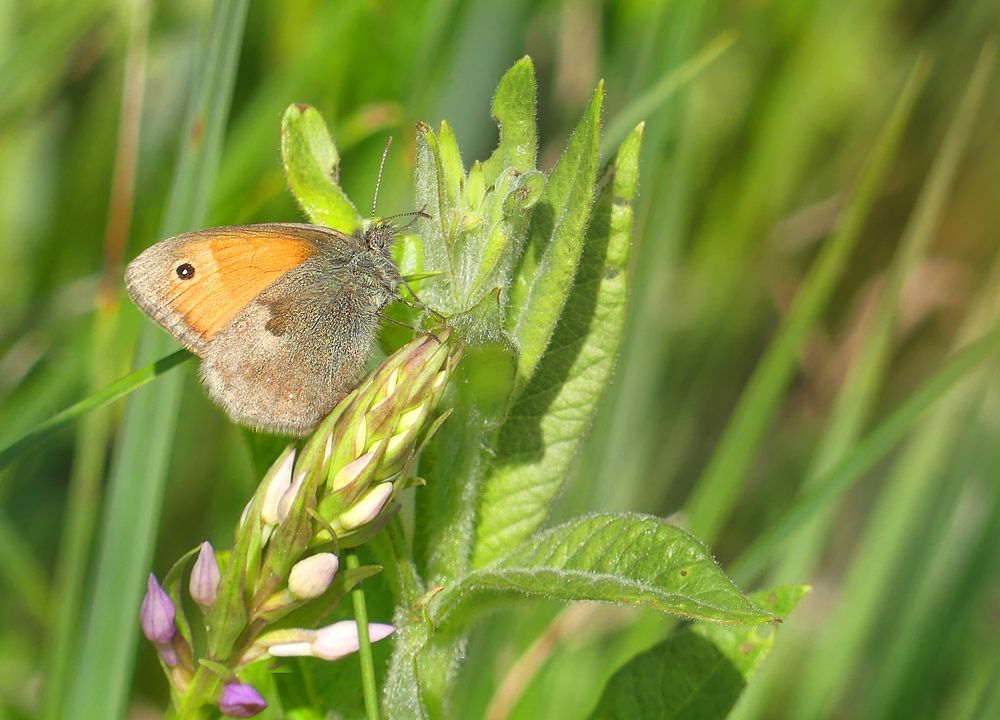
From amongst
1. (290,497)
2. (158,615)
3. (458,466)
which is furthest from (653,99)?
(158,615)

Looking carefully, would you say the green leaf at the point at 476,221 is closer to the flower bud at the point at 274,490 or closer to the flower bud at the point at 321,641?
the flower bud at the point at 274,490

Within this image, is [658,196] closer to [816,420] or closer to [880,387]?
[816,420]

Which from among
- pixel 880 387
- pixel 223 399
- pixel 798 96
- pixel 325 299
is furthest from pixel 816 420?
pixel 223 399

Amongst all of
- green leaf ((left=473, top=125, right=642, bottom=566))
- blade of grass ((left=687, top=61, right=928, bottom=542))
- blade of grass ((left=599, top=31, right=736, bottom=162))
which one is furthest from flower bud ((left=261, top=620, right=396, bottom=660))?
blade of grass ((left=599, top=31, right=736, bottom=162))

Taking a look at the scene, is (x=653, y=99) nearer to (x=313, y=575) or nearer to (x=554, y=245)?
(x=554, y=245)

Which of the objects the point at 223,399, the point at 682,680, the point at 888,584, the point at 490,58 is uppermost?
the point at 490,58

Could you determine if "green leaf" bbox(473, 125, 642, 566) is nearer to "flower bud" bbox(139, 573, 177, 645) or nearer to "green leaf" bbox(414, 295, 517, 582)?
"green leaf" bbox(414, 295, 517, 582)

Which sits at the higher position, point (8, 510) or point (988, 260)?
point (988, 260)
